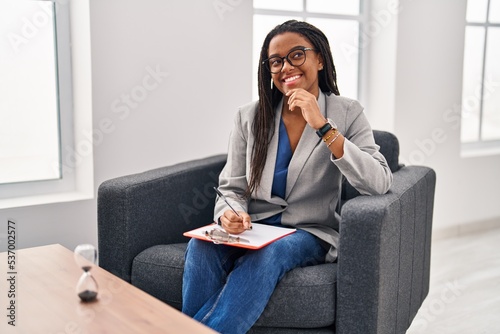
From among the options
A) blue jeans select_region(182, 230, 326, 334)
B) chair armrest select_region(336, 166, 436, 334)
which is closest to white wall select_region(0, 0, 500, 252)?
blue jeans select_region(182, 230, 326, 334)

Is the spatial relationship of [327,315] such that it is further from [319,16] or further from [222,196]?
[319,16]

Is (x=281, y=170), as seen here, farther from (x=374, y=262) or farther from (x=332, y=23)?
(x=332, y=23)

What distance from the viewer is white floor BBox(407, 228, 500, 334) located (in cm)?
238

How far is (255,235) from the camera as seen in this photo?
177cm

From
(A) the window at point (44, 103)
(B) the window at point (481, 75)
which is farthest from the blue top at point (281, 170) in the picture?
(B) the window at point (481, 75)

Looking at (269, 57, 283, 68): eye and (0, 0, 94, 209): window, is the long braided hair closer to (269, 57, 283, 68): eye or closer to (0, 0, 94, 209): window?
(269, 57, 283, 68): eye

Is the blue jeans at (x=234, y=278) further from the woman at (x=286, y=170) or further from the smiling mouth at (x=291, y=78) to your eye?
the smiling mouth at (x=291, y=78)

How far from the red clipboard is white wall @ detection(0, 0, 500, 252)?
79cm

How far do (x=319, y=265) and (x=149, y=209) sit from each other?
2.04ft

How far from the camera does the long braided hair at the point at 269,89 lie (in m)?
1.96

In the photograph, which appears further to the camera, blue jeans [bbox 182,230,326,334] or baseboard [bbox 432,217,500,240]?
baseboard [bbox 432,217,500,240]

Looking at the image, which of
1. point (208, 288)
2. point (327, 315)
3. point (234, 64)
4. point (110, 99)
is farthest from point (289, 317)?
point (234, 64)

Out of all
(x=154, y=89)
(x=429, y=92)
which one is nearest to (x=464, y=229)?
(x=429, y=92)

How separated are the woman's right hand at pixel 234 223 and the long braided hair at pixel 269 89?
19cm
